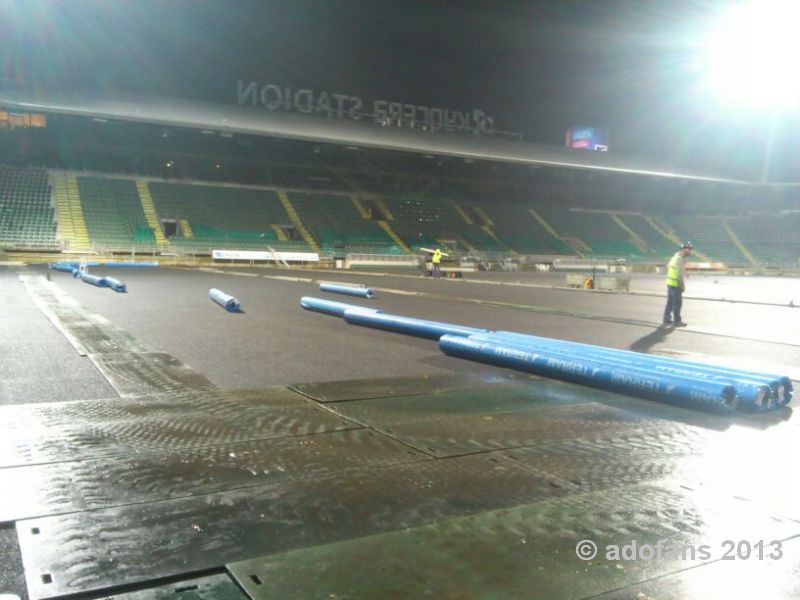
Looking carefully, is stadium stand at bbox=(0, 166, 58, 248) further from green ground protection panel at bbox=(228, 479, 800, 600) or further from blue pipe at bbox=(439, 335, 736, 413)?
green ground protection panel at bbox=(228, 479, 800, 600)

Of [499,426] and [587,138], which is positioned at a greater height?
[587,138]

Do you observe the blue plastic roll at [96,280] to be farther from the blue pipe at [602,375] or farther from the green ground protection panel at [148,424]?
the green ground protection panel at [148,424]

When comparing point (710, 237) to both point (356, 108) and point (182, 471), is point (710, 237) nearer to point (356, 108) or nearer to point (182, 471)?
point (356, 108)

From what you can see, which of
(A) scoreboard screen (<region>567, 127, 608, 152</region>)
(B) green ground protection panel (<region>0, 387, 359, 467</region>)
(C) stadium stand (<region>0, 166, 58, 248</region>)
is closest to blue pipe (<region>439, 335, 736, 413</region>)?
(B) green ground protection panel (<region>0, 387, 359, 467</region>)

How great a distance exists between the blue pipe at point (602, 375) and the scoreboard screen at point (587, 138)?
43.5 metres

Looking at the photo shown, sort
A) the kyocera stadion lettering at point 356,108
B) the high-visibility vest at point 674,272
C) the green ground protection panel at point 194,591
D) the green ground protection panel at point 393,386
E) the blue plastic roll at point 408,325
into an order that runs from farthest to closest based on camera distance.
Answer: the kyocera stadion lettering at point 356,108 < the high-visibility vest at point 674,272 < the blue plastic roll at point 408,325 < the green ground protection panel at point 393,386 < the green ground protection panel at point 194,591

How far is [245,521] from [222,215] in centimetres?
3886

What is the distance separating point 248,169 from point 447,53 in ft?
55.2

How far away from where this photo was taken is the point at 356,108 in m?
41.1

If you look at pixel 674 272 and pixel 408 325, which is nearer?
pixel 408 325

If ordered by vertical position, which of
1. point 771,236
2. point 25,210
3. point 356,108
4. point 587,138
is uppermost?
point 587,138

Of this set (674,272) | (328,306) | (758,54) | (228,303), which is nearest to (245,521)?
(328,306)

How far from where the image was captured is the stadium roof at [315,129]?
3291 cm

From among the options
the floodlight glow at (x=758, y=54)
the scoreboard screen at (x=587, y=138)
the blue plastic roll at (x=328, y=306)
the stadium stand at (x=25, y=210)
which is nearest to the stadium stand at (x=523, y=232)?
the scoreboard screen at (x=587, y=138)
